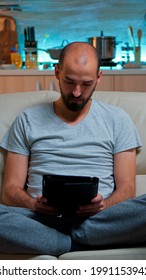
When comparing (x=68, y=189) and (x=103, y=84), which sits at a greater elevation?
(x=103, y=84)

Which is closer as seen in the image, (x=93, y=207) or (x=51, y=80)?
(x=93, y=207)

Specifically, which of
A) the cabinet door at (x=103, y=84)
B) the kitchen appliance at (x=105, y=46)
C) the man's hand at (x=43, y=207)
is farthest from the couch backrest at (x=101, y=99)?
the kitchen appliance at (x=105, y=46)

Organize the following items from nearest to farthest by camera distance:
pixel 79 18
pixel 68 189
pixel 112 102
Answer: pixel 68 189 → pixel 112 102 → pixel 79 18

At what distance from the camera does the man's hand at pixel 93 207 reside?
6.01ft

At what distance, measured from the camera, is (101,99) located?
7.91 ft

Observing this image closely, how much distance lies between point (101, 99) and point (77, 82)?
1.06 feet

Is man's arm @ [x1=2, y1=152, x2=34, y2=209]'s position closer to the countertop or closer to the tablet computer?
the tablet computer

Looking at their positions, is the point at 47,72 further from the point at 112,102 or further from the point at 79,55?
the point at 79,55

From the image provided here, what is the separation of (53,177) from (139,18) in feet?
10.7

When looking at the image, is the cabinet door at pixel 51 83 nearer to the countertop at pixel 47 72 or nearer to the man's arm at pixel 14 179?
the countertop at pixel 47 72

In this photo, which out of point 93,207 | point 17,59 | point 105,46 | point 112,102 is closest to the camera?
point 93,207

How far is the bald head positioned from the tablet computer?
2.01ft

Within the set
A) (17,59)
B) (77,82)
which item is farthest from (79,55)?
(17,59)

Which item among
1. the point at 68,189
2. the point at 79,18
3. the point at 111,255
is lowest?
the point at 111,255
